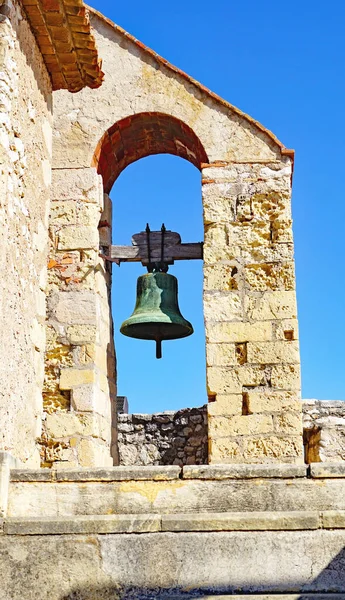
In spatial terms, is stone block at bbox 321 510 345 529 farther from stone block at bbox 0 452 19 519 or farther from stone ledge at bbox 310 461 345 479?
stone block at bbox 0 452 19 519

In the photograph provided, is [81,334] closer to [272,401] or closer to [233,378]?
[233,378]

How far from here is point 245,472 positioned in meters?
3.04

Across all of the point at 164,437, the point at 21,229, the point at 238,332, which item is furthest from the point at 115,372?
the point at 21,229

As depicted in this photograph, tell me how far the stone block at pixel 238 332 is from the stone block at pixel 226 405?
0.41m

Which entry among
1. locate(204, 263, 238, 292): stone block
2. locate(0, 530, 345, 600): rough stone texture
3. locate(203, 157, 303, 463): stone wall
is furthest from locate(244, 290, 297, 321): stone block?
locate(0, 530, 345, 600): rough stone texture

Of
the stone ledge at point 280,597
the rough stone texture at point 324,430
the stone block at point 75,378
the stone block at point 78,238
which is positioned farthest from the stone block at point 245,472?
the rough stone texture at point 324,430

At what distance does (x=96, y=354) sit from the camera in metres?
5.93

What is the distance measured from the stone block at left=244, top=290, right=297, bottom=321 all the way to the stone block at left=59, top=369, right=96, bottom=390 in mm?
1248

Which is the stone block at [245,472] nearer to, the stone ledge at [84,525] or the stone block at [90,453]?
the stone ledge at [84,525]

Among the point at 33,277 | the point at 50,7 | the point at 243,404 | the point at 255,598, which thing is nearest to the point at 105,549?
the point at 255,598

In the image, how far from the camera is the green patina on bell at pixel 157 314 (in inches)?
237

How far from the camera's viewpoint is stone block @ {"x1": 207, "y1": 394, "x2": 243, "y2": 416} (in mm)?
5715

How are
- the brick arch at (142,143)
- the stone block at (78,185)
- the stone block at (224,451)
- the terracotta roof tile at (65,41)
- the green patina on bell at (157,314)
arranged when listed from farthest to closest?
the brick arch at (142,143) → the stone block at (78,185) → the green patina on bell at (157,314) → the stone block at (224,451) → the terracotta roof tile at (65,41)

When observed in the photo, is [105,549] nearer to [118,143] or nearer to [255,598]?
[255,598]
